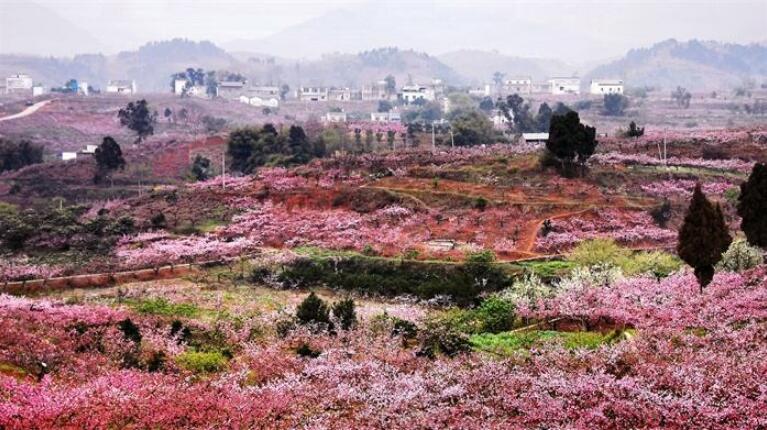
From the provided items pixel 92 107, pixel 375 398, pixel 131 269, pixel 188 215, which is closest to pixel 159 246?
pixel 131 269

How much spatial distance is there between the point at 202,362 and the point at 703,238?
638 inches

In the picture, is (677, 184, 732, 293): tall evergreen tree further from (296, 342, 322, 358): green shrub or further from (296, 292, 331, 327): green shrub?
(296, 342, 322, 358): green shrub

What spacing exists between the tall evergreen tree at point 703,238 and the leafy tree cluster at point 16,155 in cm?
7773

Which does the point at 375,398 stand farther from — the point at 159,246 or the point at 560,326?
the point at 159,246

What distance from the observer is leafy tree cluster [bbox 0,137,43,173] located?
87.6 metres

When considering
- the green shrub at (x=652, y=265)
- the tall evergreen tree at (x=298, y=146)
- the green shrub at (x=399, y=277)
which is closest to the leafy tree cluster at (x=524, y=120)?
the tall evergreen tree at (x=298, y=146)

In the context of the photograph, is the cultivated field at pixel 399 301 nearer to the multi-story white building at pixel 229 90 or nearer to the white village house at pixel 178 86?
the white village house at pixel 178 86

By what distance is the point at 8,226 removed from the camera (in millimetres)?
45062

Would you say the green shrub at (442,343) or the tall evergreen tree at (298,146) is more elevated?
the tall evergreen tree at (298,146)

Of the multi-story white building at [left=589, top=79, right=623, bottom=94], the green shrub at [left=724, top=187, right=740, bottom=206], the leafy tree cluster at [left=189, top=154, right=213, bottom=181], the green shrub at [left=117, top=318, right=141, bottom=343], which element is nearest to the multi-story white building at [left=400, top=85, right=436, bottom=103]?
the multi-story white building at [left=589, top=79, right=623, bottom=94]

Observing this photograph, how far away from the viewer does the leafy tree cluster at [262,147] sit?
76875mm

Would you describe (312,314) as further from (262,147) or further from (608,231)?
(262,147)

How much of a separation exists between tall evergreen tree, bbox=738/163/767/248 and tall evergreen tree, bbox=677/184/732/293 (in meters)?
1.86

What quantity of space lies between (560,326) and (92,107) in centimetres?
13336
